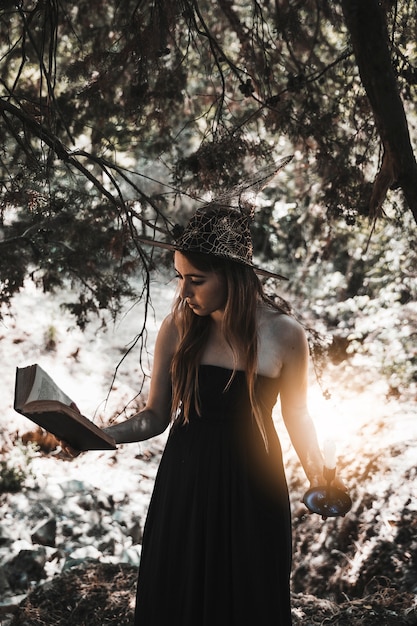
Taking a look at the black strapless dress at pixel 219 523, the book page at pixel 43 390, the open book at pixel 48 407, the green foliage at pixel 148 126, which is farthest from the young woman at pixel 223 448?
the green foliage at pixel 148 126

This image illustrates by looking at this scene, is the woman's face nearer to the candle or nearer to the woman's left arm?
the woman's left arm

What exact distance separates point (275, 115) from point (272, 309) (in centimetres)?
177

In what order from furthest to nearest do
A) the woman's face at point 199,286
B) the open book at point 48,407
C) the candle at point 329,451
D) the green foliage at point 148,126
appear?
the green foliage at point 148,126 → the woman's face at point 199,286 → the candle at point 329,451 → the open book at point 48,407

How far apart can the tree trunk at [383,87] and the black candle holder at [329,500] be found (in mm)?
1042

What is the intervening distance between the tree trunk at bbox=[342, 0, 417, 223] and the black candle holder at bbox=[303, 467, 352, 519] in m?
1.04

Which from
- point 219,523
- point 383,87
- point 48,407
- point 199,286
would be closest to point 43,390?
point 48,407

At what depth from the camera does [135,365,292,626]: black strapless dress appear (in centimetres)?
225

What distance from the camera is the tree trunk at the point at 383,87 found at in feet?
7.32

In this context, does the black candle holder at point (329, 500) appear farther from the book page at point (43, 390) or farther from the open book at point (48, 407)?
the book page at point (43, 390)

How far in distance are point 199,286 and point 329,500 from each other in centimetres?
83

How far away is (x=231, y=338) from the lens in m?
2.40

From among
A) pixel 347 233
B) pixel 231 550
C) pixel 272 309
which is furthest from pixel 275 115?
pixel 231 550

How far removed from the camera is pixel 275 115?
388 centimetres

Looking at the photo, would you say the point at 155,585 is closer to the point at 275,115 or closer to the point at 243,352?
the point at 243,352
